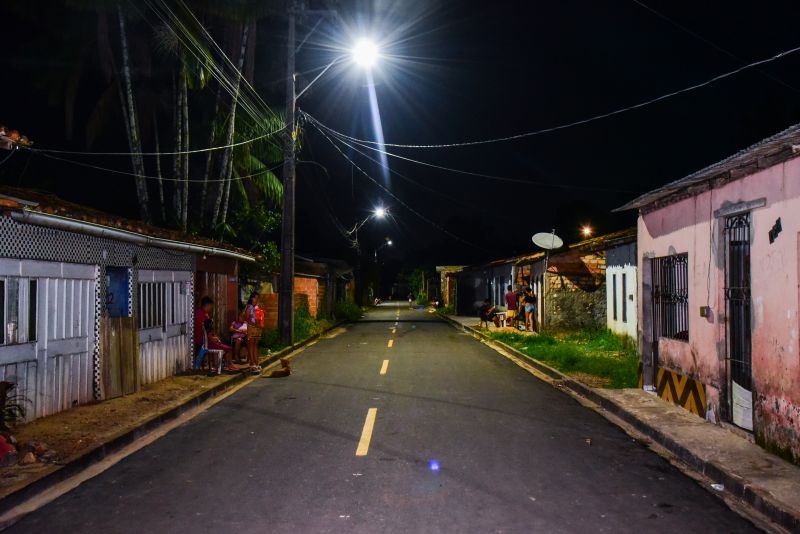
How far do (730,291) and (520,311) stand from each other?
19.2 meters

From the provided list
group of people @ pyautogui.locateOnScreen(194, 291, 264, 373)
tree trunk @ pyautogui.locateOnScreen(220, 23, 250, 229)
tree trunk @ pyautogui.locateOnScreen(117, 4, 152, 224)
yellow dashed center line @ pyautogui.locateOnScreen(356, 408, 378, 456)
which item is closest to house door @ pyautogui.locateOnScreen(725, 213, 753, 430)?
yellow dashed center line @ pyautogui.locateOnScreen(356, 408, 378, 456)

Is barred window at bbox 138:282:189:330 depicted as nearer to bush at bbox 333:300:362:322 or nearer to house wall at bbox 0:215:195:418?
house wall at bbox 0:215:195:418

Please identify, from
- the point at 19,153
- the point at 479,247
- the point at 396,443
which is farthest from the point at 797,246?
the point at 479,247

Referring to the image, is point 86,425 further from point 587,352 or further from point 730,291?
point 587,352

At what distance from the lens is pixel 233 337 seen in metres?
14.4

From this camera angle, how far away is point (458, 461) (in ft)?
21.4

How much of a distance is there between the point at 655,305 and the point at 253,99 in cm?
1677

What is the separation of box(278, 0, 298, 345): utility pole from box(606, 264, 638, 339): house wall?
33.6 feet

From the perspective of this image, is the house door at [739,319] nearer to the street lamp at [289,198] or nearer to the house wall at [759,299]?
the house wall at [759,299]

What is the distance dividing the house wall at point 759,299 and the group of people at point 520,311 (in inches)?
603

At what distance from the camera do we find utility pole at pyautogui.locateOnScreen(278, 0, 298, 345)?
1930cm

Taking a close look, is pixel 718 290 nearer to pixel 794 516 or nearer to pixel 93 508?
pixel 794 516

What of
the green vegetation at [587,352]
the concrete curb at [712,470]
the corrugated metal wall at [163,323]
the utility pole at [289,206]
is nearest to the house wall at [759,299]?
the concrete curb at [712,470]

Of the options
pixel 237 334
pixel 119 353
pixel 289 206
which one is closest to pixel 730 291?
pixel 119 353
